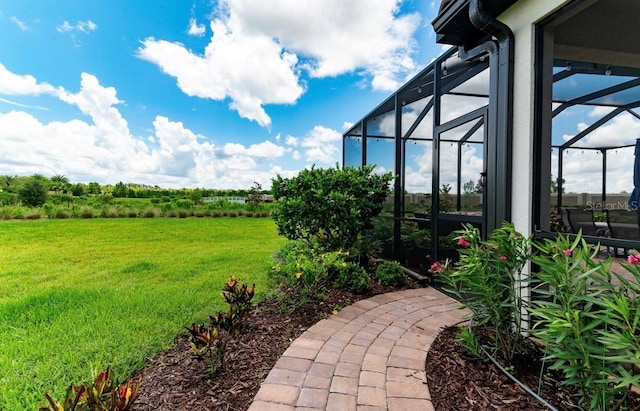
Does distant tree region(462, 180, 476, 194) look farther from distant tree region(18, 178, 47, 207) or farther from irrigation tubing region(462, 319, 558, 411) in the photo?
distant tree region(18, 178, 47, 207)

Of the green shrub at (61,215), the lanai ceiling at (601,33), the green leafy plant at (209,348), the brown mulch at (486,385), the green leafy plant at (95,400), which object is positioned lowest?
the brown mulch at (486,385)

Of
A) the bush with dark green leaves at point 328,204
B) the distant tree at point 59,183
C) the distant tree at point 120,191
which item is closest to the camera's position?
the bush with dark green leaves at point 328,204

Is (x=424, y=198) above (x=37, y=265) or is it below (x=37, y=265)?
above

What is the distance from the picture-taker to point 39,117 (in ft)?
29.4

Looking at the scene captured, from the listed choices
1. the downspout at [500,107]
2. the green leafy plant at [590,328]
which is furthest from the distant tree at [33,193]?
the green leafy plant at [590,328]

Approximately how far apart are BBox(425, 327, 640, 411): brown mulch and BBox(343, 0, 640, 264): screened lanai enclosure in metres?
1.01

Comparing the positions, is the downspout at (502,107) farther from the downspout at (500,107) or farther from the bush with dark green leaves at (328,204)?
the bush with dark green leaves at (328,204)

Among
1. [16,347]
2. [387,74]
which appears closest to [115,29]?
[387,74]

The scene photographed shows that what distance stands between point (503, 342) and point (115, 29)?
1031 centimetres

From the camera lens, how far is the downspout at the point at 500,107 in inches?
107

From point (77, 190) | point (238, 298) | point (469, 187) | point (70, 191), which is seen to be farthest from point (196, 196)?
point (469, 187)

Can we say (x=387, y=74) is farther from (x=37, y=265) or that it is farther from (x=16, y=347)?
(x=37, y=265)

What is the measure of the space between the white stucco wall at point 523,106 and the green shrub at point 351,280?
176 centimetres

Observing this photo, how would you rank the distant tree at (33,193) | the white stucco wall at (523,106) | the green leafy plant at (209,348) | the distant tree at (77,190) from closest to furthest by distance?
1. the green leafy plant at (209,348)
2. the white stucco wall at (523,106)
3. the distant tree at (33,193)
4. the distant tree at (77,190)
